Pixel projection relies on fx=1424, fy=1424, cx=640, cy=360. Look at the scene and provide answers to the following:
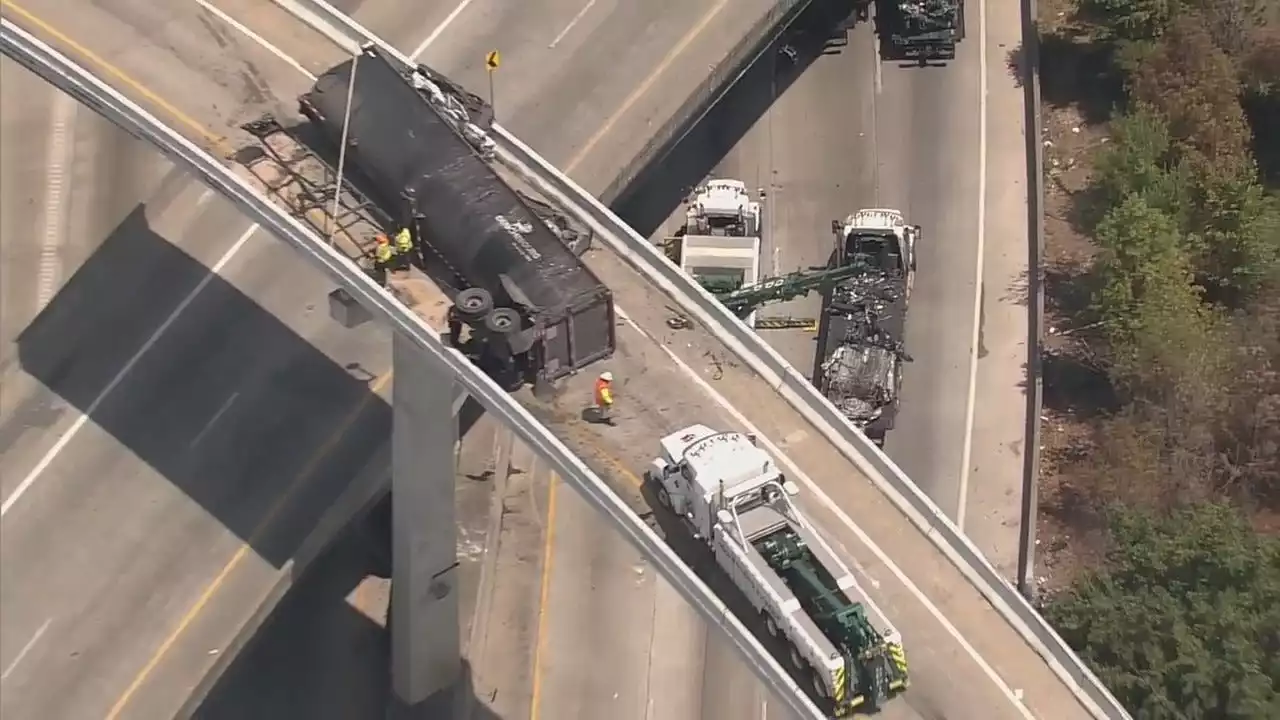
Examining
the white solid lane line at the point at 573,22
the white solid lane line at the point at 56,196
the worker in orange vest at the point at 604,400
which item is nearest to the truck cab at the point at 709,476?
the worker in orange vest at the point at 604,400

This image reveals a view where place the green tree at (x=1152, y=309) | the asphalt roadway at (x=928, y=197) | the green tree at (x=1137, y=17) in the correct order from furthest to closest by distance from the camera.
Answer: the green tree at (x=1137, y=17) → the asphalt roadway at (x=928, y=197) → the green tree at (x=1152, y=309)

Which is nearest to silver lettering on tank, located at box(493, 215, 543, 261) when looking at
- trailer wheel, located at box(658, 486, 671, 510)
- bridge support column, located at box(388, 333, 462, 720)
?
bridge support column, located at box(388, 333, 462, 720)

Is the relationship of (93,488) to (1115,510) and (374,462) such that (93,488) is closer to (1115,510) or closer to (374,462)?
(374,462)

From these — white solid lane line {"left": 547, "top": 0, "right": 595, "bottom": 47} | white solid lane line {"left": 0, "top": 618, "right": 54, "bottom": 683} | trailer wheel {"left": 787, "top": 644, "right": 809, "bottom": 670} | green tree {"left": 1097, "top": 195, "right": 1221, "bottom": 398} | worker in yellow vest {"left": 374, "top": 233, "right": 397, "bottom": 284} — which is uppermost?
A: white solid lane line {"left": 547, "top": 0, "right": 595, "bottom": 47}

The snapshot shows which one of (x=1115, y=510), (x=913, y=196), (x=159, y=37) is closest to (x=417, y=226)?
(x=159, y=37)

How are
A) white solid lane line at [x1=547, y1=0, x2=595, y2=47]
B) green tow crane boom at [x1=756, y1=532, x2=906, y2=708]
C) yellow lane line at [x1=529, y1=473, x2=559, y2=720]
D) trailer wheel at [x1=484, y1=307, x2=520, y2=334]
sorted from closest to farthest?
green tow crane boom at [x1=756, y1=532, x2=906, y2=708]
trailer wheel at [x1=484, y1=307, x2=520, y2=334]
yellow lane line at [x1=529, y1=473, x2=559, y2=720]
white solid lane line at [x1=547, y1=0, x2=595, y2=47]

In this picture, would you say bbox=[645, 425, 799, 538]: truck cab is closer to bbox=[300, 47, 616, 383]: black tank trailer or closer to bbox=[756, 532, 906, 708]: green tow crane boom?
bbox=[756, 532, 906, 708]: green tow crane boom

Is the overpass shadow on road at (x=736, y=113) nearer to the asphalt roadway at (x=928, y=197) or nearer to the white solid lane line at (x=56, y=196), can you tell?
the asphalt roadway at (x=928, y=197)


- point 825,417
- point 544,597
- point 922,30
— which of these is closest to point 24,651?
point 544,597
